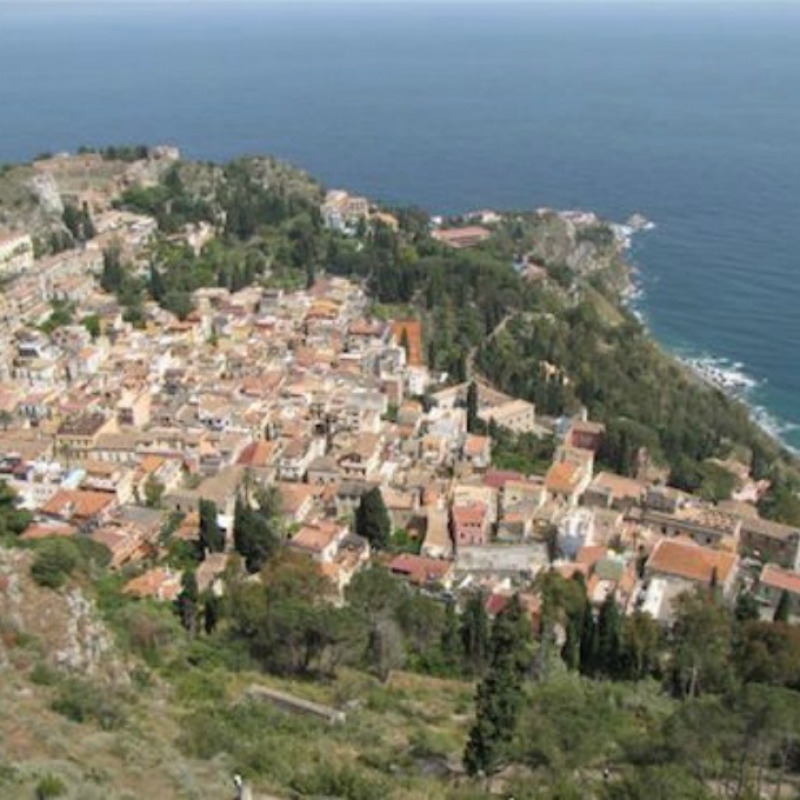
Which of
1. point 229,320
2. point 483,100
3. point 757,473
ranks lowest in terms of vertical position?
point 757,473

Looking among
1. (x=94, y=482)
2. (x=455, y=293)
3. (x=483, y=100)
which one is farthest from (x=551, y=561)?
(x=483, y=100)

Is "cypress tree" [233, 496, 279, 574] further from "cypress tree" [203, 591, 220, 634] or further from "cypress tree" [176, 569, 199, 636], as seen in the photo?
"cypress tree" [203, 591, 220, 634]

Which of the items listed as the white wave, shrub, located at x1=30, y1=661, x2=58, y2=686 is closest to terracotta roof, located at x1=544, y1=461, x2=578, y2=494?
the white wave

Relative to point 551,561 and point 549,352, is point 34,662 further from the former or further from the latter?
point 549,352

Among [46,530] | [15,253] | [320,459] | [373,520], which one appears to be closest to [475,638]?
[373,520]

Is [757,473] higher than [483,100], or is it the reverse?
[483,100]

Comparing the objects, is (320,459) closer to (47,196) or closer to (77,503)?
(77,503)

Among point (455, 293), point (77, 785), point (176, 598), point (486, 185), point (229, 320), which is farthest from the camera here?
point (486, 185)
